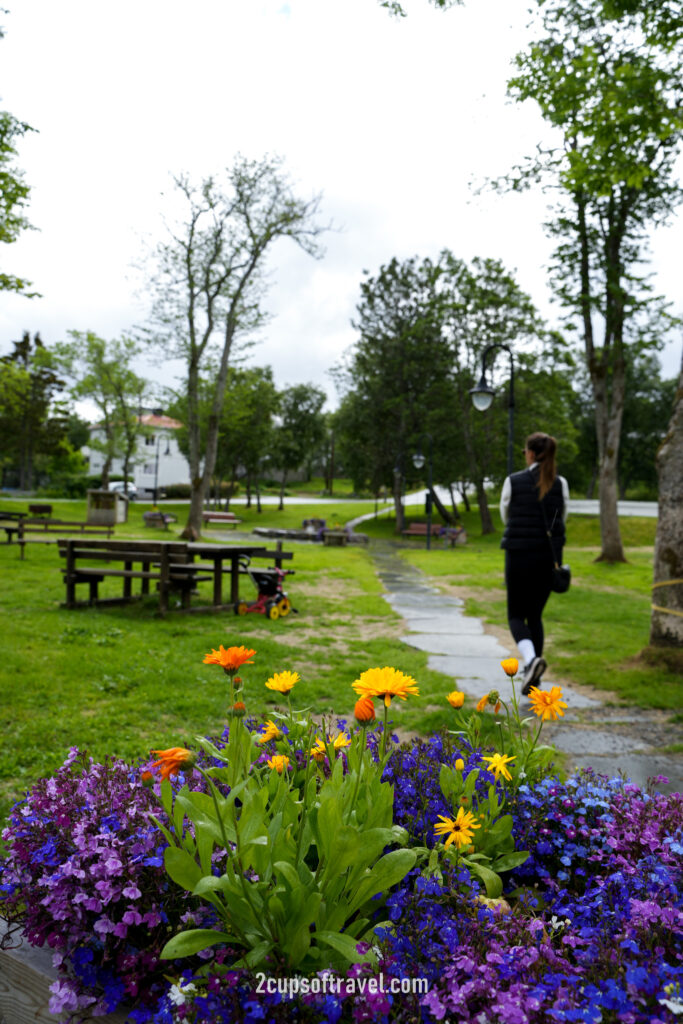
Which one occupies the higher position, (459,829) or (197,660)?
(459,829)

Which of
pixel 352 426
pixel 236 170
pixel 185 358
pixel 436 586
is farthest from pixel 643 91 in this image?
pixel 352 426

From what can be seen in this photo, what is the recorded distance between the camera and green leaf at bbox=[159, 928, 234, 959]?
1360 millimetres

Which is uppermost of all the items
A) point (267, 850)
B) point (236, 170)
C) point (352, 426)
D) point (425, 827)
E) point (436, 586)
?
point (236, 170)

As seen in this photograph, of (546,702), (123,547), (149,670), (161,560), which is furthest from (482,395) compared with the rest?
(546,702)

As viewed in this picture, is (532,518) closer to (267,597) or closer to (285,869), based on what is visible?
(285,869)

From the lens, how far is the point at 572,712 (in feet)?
16.0

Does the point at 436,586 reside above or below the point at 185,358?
below

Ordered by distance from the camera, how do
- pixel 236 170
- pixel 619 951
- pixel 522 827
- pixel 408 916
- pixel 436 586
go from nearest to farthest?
pixel 619 951 → pixel 408 916 → pixel 522 827 → pixel 436 586 → pixel 236 170

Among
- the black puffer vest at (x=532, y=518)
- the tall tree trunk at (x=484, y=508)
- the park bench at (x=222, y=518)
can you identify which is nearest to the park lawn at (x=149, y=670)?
the black puffer vest at (x=532, y=518)

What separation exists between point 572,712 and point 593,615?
197 inches

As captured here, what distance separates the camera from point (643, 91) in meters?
6.21

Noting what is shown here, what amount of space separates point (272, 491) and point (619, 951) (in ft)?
233

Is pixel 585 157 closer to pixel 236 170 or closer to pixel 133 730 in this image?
pixel 133 730

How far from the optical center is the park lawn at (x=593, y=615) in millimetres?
5664
